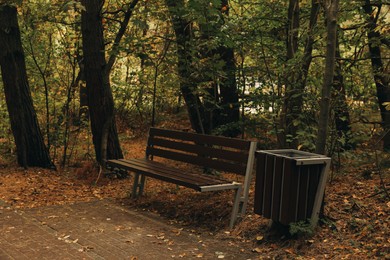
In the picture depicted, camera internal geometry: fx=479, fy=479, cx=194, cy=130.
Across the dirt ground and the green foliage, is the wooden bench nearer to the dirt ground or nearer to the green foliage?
the dirt ground

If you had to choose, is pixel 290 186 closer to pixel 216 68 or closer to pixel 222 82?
pixel 216 68

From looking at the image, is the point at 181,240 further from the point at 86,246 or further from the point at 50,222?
the point at 50,222

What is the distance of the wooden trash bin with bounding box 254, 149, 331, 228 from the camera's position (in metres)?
5.20

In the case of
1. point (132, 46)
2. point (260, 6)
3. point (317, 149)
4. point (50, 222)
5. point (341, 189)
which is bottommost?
point (50, 222)

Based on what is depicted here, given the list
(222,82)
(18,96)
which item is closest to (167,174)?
(222,82)

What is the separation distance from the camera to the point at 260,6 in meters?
9.96

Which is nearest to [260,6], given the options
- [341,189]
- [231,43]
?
[231,43]

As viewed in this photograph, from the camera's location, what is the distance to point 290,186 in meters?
5.20

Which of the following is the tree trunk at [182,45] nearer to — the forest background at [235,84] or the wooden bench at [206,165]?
the forest background at [235,84]

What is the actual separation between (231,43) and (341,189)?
291cm

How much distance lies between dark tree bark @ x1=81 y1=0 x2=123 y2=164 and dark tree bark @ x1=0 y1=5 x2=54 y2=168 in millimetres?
1571

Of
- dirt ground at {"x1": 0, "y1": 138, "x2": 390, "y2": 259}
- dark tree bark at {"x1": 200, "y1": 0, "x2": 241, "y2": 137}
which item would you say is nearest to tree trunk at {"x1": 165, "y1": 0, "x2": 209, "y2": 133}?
dark tree bark at {"x1": 200, "y1": 0, "x2": 241, "y2": 137}

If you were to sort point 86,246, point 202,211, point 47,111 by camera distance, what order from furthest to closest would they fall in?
point 47,111 → point 202,211 → point 86,246

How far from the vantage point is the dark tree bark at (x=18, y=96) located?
31.5ft
